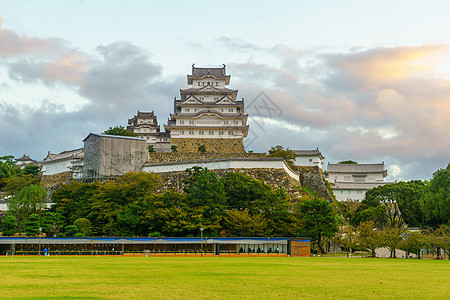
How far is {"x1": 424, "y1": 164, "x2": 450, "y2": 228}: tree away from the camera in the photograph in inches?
1917

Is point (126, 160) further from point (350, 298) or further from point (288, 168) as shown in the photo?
point (350, 298)

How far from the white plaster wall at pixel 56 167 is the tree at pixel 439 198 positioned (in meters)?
41.2

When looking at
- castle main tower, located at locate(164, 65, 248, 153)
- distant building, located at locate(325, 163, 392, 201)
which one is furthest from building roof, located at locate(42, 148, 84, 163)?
distant building, located at locate(325, 163, 392, 201)

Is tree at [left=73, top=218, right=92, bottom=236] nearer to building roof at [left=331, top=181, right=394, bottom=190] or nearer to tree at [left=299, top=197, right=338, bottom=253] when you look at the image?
tree at [left=299, top=197, right=338, bottom=253]

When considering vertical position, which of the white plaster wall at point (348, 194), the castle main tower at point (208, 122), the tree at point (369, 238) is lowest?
the tree at point (369, 238)

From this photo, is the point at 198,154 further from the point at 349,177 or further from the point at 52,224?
the point at 349,177

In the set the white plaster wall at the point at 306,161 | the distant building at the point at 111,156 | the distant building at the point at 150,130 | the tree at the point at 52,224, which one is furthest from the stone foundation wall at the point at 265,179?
the tree at the point at 52,224

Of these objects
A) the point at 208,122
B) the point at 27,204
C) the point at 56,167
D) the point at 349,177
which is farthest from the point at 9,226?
Answer: the point at 349,177

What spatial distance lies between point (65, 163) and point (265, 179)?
1008 inches

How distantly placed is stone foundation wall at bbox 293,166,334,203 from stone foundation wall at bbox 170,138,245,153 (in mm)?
9763

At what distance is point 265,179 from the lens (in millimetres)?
A: 58062

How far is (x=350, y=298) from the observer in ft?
43.9

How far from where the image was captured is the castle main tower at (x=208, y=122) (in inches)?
2817

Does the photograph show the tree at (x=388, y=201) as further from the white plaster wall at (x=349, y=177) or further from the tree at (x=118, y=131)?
the tree at (x=118, y=131)
